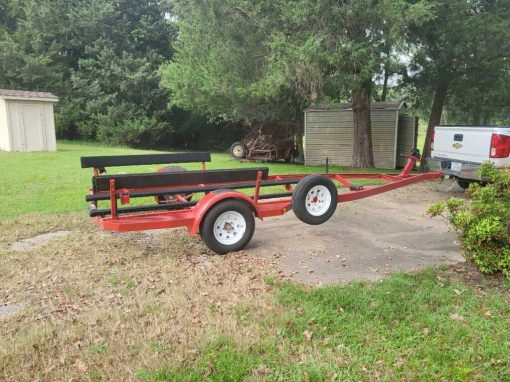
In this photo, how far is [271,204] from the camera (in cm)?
596

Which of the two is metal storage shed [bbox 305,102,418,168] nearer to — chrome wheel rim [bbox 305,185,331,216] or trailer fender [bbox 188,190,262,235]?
chrome wheel rim [bbox 305,185,331,216]

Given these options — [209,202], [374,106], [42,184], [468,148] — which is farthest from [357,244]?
[374,106]

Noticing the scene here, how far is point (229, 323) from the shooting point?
3670 mm

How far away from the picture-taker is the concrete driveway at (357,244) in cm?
499

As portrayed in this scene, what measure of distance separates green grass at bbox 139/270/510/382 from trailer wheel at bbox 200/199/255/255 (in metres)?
1.17

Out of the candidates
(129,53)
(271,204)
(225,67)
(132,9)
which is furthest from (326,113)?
(132,9)

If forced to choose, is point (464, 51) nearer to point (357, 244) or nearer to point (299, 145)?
point (299, 145)

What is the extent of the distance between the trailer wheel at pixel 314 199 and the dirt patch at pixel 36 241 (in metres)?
3.32

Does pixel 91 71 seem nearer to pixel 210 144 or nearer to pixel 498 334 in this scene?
pixel 210 144

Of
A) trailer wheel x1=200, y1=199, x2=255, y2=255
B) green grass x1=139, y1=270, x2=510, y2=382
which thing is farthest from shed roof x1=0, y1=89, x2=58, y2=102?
green grass x1=139, y1=270, x2=510, y2=382

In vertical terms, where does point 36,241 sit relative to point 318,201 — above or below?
below

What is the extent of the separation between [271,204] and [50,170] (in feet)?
30.7

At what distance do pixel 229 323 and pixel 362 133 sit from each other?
41.6 ft

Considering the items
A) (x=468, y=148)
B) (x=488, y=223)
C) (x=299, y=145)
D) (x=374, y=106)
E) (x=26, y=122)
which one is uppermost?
(x=374, y=106)
